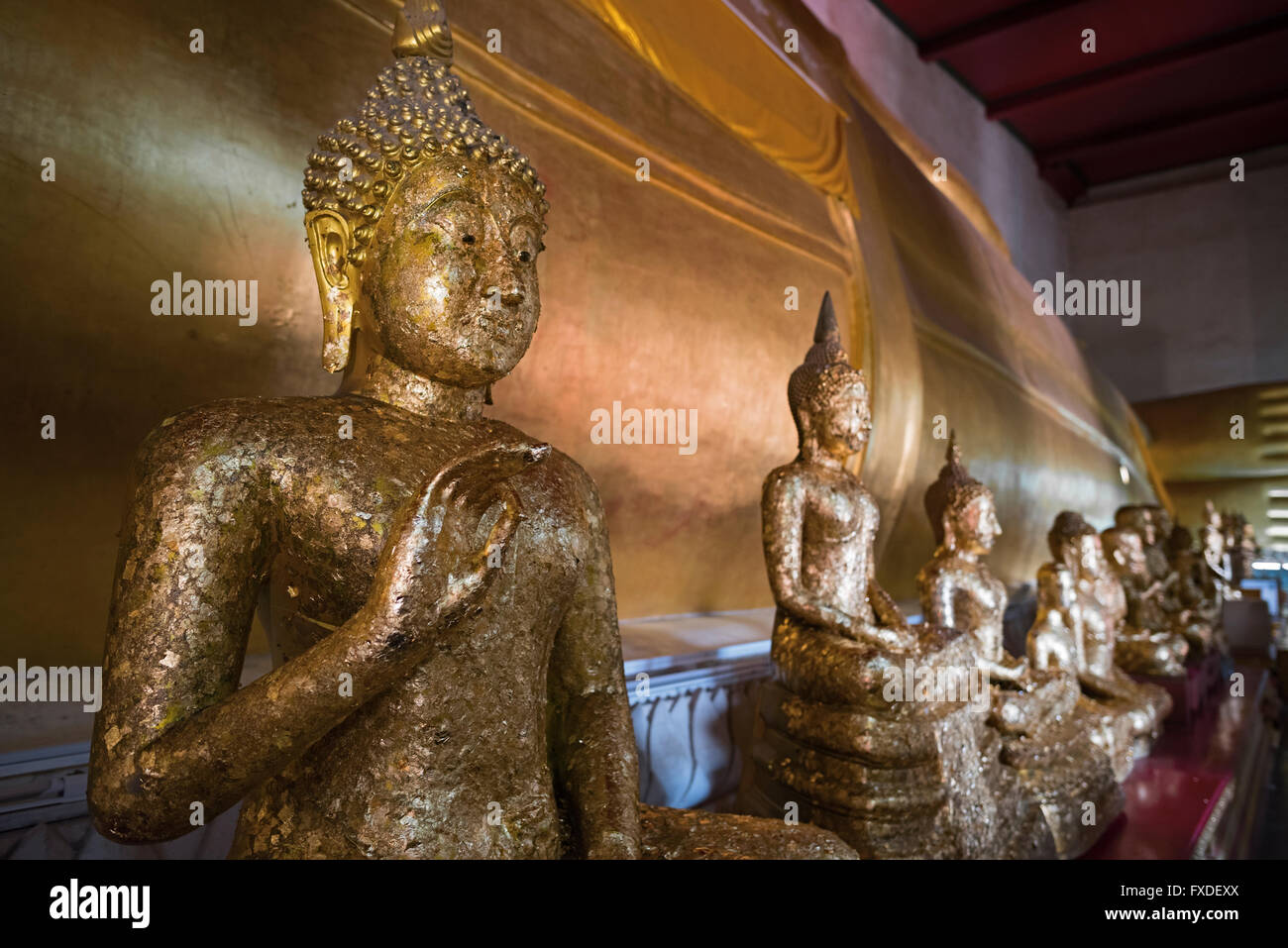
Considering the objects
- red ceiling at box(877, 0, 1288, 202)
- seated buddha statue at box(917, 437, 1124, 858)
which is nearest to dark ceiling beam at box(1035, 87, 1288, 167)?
red ceiling at box(877, 0, 1288, 202)

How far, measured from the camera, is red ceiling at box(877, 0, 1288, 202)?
247 inches

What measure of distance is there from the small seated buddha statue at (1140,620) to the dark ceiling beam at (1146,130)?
5.82m

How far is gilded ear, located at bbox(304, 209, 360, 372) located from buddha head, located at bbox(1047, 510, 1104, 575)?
102 inches

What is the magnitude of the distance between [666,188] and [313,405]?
5.21 feet

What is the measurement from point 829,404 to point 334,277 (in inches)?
45.4

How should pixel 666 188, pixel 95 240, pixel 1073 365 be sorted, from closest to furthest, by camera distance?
pixel 95 240 < pixel 666 188 < pixel 1073 365

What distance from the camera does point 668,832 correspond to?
3.43 ft

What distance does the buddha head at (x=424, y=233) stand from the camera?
97 centimetres

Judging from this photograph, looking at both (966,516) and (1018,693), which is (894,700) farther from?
(966,516)

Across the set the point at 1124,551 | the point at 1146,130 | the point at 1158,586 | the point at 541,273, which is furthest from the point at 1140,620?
the point at 1146,130

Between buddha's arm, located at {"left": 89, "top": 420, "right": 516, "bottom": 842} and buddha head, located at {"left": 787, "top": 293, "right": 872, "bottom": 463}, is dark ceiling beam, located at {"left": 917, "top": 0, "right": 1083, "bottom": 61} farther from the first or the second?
buddha's arm, located at {"left": 89, "top": 420, "right": 516, "bottom": 842}

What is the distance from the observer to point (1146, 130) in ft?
27.4

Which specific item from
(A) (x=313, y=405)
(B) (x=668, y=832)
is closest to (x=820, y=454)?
(B) (x=668, y=832)

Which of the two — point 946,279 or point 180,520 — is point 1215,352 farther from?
point 180,520
